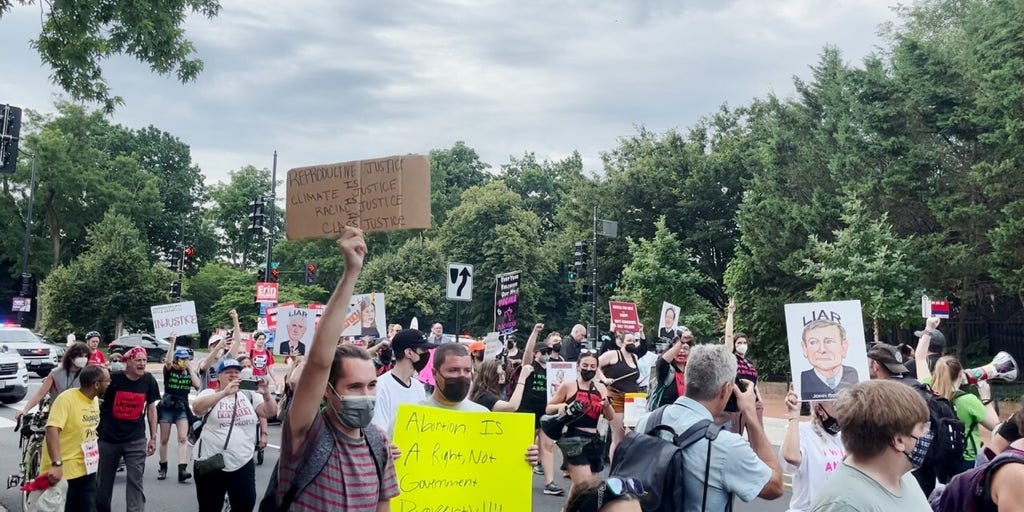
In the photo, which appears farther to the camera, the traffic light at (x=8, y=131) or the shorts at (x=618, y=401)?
the traffic light at (x=8, y=131)

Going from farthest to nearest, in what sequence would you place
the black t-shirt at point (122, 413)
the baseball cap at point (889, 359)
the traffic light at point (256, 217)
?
the traffic light at point (256, 217)
the black t-shirt at point (122, 413)
the baseball cap at point (889, 359)

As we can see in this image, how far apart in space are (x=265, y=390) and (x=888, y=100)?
908 inches

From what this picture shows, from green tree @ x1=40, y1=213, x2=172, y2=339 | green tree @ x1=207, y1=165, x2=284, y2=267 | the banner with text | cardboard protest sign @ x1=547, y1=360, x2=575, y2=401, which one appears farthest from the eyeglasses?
green tree @ x1=207, y1=165, x2=284, y2=267

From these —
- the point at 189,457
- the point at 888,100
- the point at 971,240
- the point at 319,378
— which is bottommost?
the point at 189,457

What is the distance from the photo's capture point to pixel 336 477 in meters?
3.17

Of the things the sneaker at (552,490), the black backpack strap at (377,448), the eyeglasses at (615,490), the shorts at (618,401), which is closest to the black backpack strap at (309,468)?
the black backpack strap at (377,448)

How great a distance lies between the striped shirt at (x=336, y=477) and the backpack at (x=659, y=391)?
3249 mm

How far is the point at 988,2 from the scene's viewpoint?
27.6 meters

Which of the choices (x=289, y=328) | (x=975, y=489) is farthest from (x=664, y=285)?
(x=975, y=489)

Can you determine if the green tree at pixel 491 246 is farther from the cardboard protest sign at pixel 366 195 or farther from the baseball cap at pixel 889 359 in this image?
the cardboard protest sign at pixel 366 195

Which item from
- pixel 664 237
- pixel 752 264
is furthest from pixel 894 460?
pixel 664 237

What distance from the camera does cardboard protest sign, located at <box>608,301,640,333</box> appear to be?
59.1ft

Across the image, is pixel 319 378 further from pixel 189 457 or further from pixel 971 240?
pixel 971 240

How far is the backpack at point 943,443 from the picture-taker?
17.9 ft
